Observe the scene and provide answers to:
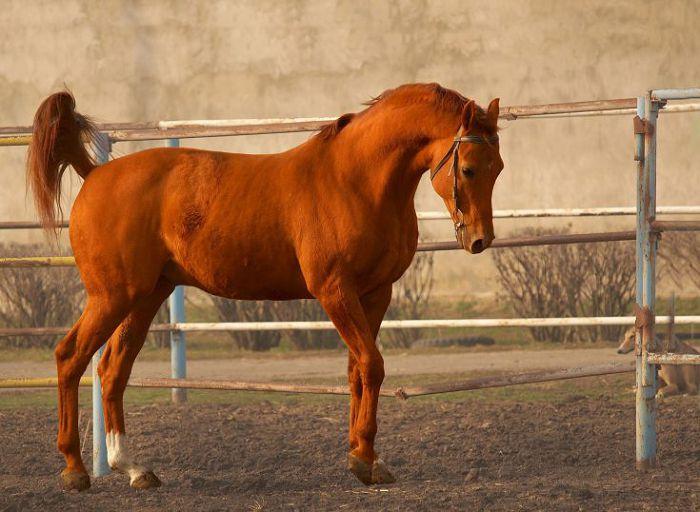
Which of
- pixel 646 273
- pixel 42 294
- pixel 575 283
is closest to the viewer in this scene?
pixel 646 273

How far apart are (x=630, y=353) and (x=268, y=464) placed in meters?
6.11

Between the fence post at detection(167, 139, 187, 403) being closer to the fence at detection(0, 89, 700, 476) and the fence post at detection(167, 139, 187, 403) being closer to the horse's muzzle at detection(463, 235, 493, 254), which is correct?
the fence at detection(0, 89, 700, 476)

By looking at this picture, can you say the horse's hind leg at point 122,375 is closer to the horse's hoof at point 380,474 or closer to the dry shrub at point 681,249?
the horse's hoof at point 380,474

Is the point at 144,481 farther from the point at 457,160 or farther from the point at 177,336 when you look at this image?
the point at 177,336

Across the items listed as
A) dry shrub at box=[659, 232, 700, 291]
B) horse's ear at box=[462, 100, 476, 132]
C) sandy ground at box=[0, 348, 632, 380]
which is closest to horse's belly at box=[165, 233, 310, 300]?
horse's ear at box=[462, 100, 476, 132]

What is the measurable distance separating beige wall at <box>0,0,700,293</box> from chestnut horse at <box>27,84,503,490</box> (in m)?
Answer: 10.7

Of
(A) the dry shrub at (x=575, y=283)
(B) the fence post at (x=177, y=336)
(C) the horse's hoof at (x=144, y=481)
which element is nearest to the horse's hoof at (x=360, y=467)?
(C) the horse's hoof at (x=144, y=481)

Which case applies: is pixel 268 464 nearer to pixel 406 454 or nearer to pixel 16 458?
pixel 406 454

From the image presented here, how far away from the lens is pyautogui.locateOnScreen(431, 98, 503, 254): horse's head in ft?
16.7

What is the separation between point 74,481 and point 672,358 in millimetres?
2835

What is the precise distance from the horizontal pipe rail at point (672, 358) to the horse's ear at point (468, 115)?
1.74m

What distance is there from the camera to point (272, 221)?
5.55m

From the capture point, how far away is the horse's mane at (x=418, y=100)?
5293mm

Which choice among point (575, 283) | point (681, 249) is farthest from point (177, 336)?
point (681, 249)
